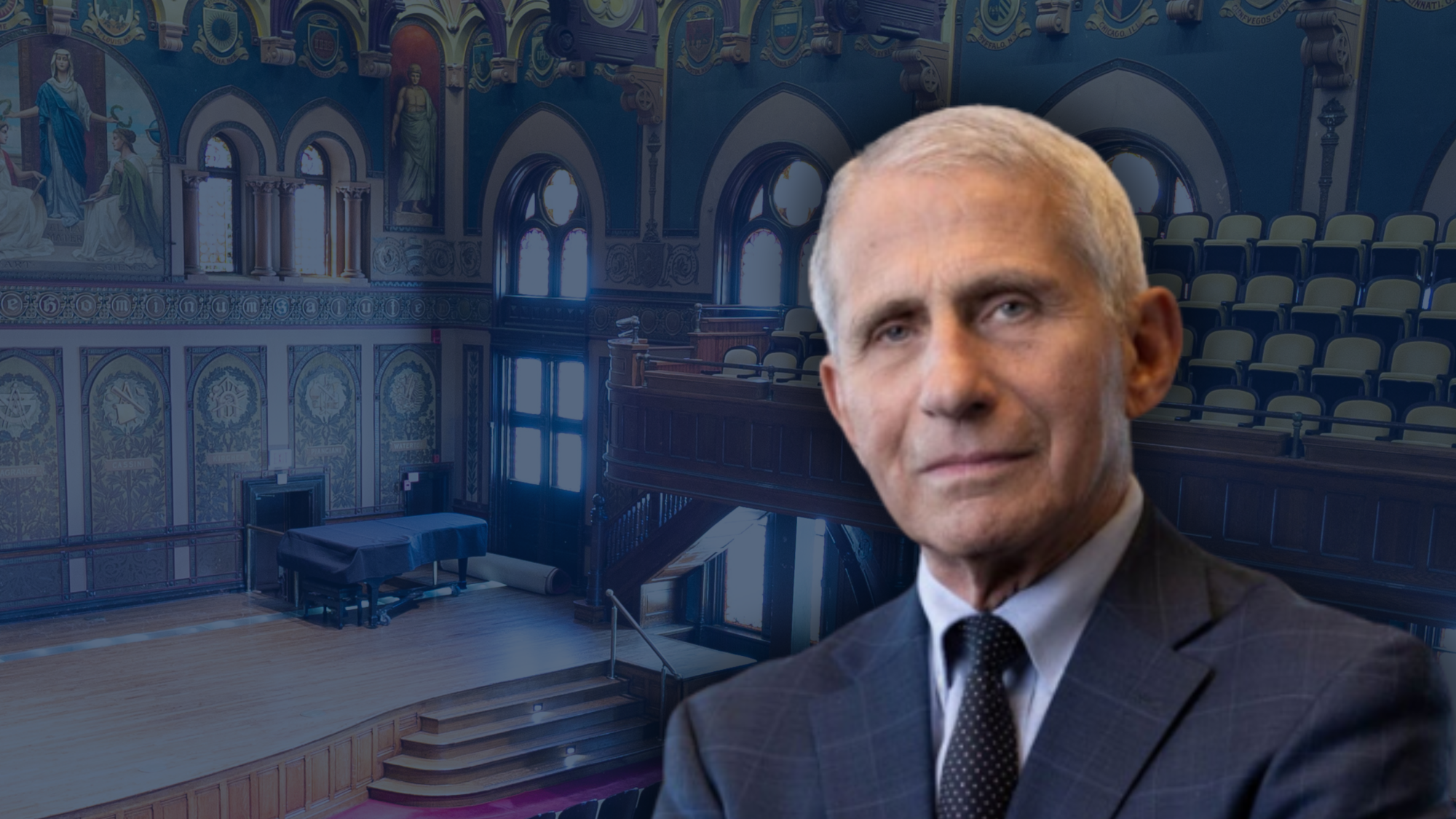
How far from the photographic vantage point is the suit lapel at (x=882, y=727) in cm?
107

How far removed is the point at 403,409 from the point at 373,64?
400cm

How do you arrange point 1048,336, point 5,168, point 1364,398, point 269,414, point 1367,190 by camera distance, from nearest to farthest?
point 1048,336 → point 1364,398 → point 1367,190 → point 5,168 → point 269,414

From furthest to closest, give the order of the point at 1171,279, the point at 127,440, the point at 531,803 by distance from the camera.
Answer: the point at 127,440 → the point at 531,803 → the point at 1171,279

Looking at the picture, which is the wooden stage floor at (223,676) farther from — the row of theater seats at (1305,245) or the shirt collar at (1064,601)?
the shirt collar at (1064,601)

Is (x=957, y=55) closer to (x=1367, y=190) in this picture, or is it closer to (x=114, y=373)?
(x=1367, y=190)

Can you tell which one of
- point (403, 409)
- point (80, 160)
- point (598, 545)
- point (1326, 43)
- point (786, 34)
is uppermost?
point (786, 34)

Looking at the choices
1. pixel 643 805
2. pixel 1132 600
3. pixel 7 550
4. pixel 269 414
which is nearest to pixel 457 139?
pixel 269 414

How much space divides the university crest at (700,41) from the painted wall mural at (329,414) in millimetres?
5270

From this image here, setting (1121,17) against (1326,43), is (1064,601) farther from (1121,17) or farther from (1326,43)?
(1121,17)

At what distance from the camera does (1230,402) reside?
7.85m

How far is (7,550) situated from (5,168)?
3.77m

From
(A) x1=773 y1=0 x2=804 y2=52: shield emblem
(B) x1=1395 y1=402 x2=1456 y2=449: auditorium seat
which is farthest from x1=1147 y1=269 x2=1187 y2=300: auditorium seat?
(A) x1=773 y1=0 x2=804 y2=52: shield emblem

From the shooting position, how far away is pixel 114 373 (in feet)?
45.1

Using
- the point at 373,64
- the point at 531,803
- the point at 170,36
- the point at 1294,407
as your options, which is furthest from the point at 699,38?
the point at 1294,407
